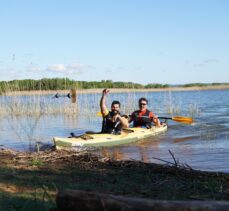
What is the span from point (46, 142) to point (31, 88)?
620cm

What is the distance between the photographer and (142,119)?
50.0 feet

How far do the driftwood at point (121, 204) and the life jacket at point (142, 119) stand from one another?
11.5m

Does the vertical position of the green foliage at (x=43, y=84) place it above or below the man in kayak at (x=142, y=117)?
above

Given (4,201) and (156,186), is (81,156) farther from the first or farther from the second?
(4,201)

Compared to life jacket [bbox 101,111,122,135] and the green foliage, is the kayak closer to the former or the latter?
life jacket [bbox 101,111,122,135]

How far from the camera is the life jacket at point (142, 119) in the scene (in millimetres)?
15181

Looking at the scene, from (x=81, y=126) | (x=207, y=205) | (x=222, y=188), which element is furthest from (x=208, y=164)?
(x=81, y=126)

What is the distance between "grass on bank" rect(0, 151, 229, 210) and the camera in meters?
5.22

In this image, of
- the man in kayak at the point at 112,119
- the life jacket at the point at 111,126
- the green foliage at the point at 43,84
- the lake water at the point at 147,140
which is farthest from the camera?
the green foliage at the point at 43,84

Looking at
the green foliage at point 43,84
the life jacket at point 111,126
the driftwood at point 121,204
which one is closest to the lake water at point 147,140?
the life jacket at point 111,126

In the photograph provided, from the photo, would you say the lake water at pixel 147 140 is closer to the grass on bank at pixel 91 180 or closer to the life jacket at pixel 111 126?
the life jacket at pixel 111 126

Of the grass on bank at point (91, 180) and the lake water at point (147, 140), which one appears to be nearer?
the grass on bank at point (91, 180)

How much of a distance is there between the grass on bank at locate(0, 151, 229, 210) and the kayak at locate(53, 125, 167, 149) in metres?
3.43

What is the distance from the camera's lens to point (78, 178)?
6.34m
